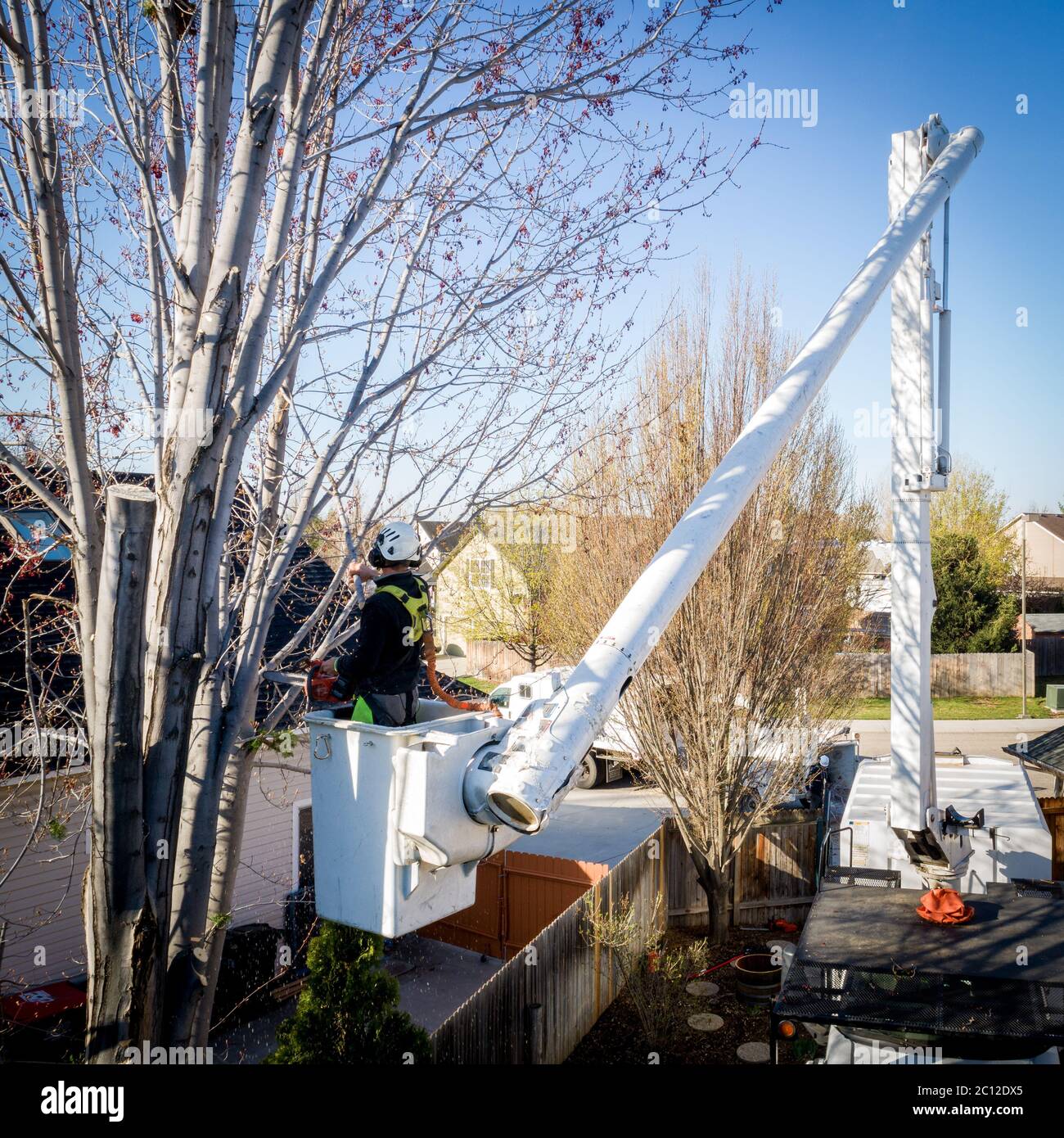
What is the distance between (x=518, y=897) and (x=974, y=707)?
23.4 metres

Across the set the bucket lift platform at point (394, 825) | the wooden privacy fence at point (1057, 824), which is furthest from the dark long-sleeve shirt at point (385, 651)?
the wooden privacy fence at point (1057, 824)

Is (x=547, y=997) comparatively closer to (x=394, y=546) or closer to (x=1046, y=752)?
(x=394, y=546)

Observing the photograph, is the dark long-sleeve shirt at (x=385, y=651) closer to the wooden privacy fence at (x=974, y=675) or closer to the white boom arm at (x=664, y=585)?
the white boom arm at (x=664, y=585)

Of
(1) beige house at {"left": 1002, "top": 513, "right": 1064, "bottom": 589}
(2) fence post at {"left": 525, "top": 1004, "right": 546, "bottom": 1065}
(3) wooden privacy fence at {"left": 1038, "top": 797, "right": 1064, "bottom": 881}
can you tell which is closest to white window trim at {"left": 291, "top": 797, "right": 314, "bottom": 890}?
(2) fence post at {"left": 525, "top": 1004, "right": 546, "bottom": 1065}

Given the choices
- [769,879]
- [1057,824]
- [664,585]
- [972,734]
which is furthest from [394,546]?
[972,734]

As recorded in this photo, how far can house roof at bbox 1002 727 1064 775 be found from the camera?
12.3 m

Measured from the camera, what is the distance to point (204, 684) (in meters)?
3.63

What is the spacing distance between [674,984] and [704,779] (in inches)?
114

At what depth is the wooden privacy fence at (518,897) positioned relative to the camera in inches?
453

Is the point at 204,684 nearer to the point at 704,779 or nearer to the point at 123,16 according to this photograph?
the point at 123,16

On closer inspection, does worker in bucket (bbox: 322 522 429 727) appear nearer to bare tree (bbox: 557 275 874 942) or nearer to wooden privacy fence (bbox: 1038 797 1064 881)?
bare tree (bbox: 557 275 874 942)

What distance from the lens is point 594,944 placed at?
915 centimetres

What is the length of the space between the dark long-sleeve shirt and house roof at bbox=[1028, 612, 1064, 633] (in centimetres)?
3741

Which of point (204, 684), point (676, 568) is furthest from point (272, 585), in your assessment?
point (676, 568)
